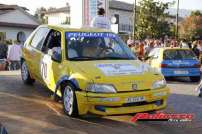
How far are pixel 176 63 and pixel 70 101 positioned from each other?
29.2ft

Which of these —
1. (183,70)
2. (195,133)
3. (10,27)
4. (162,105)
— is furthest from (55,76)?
(10,27)

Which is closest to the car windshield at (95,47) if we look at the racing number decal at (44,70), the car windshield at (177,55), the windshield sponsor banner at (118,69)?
the windshield sponsor banner at (118,69)

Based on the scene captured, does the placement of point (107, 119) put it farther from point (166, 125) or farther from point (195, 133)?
point (195, 133)

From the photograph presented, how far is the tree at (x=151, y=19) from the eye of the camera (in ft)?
151

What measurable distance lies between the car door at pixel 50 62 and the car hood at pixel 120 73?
2.18ft

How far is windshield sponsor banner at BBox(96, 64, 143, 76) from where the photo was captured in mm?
8469

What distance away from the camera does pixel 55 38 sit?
10.2m

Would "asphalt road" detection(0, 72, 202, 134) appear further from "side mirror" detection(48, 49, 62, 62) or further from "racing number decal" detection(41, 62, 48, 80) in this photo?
"side mirror" detection(48, 49, 62, 62)

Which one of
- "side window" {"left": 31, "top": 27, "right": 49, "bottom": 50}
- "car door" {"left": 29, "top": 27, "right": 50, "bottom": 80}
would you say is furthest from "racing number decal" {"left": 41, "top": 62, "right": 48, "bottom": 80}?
"side window" {"left": 31, "top": 27, "right": 49, "bottom": 50}

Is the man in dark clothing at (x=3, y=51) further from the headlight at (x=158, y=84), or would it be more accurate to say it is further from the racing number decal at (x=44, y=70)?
the headlight at (x=158, y=84)

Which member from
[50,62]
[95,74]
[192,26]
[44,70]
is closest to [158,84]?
[95,74]

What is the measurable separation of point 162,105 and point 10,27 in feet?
127

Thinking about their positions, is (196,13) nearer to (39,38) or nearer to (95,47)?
(39,38)

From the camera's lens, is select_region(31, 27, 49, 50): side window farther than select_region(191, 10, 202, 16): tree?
No
